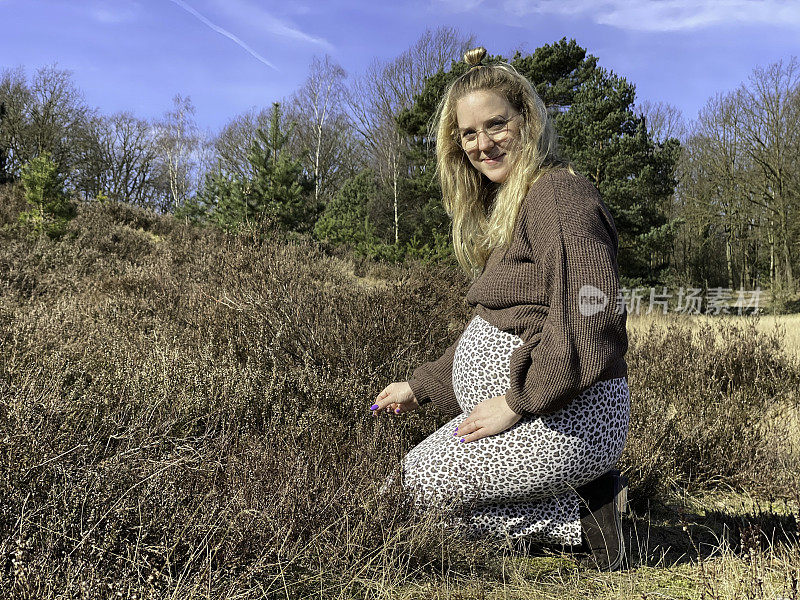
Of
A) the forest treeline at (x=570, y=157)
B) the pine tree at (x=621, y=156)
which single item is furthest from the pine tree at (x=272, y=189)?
the pine tree at (x=621, y=156)

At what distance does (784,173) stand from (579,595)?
22456 millimetres

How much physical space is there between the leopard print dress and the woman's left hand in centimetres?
6

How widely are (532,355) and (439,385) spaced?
687 mm

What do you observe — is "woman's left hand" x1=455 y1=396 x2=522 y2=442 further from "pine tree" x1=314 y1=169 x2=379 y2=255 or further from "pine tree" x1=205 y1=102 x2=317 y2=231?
"pine tree" x1=314 y1=169 x2=379 y2=255

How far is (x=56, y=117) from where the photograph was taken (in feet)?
93.5

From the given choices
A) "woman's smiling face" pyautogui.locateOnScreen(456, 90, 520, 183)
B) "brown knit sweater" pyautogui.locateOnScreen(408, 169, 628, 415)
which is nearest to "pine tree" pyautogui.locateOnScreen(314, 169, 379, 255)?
"woman's smiling face" pyautogui.locateOnScreen(456, 90, 520, 183)

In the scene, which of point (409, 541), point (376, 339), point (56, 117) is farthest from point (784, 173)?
point (56, 117)

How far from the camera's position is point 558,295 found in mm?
1676

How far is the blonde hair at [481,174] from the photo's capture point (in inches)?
77.7

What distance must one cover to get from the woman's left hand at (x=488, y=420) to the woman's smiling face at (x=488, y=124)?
31.0 inches

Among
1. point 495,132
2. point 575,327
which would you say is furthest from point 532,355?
point 495,132

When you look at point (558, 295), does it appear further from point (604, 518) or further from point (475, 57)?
point (475, 57)

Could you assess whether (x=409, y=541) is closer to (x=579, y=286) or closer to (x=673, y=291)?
(x=579, y=286)

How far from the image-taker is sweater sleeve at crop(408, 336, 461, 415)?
2.33 metres
